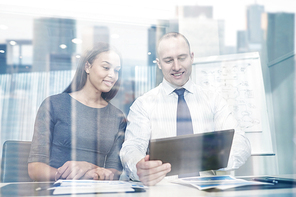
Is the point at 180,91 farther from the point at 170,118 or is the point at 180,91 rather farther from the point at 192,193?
the point at 192,193

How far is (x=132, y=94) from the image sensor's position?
145cm

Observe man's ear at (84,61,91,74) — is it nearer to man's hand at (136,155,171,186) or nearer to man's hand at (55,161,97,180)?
man's hand at (55,161,97,180)

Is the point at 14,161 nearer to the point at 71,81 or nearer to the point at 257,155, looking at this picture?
the point at 71,81

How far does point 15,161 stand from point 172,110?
100 centimetres

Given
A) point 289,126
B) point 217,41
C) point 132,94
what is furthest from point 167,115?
point 289,126

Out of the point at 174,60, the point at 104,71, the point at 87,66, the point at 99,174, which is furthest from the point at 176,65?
the point at 99,174

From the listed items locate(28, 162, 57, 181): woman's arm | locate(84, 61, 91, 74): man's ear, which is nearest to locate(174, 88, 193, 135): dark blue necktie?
locate(84, 61, 91, 74): man's ear

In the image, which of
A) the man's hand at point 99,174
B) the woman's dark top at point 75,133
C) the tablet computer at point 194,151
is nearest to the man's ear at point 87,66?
the woman's dark top at point 75,133

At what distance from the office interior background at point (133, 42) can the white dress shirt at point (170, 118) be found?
0.26 ft

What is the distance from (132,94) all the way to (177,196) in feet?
2.67

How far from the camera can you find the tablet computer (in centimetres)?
91

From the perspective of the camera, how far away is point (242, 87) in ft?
5.33

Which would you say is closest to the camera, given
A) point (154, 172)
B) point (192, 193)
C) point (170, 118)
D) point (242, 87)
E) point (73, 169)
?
point (192, 193)

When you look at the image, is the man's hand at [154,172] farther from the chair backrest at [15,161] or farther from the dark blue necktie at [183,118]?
the chair backrest at [15,161]
